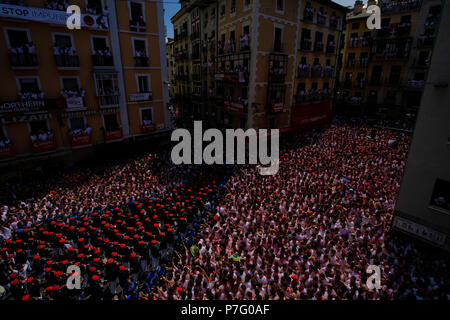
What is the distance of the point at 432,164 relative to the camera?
9.83m

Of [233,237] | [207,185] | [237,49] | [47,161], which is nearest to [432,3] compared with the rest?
[237,49]

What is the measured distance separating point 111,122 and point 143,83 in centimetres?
455

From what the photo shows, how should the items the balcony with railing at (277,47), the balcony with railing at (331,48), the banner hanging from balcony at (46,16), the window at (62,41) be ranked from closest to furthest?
the banner hanging from balcony at (46,16), the window at (62,41), the balcony with railing at (277,47), the balcony with railing at (331,48)

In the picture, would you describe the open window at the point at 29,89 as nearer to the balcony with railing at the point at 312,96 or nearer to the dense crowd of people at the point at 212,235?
the dense crowd of people at the point at 212,235

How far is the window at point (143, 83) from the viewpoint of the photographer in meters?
21.0

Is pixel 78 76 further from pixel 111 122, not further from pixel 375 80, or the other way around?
pixel 375 80

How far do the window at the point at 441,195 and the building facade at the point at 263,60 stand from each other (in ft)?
52.4

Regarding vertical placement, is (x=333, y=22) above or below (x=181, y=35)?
below

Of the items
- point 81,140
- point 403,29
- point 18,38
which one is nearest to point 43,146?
point 81,140

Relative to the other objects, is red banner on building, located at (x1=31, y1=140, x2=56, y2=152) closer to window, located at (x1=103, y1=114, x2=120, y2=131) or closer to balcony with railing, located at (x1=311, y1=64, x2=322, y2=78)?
window, located at (x1=103, y1=114, x2=120, y2=131)

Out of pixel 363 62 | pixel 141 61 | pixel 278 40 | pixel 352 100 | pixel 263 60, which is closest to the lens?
pixel 141 61

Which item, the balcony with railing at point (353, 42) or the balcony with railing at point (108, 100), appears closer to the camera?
the balcony with railing at point (108, 100)

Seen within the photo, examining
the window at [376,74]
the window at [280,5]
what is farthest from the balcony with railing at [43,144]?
the window at [376,74]
